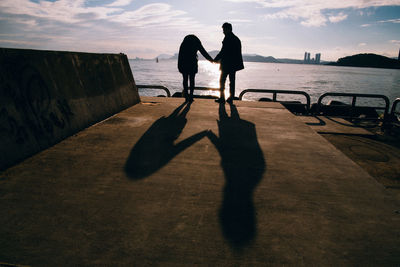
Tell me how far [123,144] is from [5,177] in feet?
4.68

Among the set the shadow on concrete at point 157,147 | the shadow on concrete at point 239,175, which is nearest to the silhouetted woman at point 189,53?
the shadow on concrete at point 157,147

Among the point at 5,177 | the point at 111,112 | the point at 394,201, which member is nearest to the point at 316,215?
the point at 394,201

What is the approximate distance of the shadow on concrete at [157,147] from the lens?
9.06ft

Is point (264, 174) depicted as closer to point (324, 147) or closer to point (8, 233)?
point (324, 147)

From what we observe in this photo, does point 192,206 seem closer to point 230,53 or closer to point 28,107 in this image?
point 28,107

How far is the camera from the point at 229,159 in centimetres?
310

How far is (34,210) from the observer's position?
6.40ft

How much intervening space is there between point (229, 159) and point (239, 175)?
464mm

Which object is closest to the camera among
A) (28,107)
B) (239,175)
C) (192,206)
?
(192,206)

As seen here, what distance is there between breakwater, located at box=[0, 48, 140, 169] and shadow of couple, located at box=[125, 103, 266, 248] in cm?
125

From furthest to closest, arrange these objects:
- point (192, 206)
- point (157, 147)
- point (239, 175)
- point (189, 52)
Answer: point (189, 52), point (157, 147), point (239, 175), point (192, 206)

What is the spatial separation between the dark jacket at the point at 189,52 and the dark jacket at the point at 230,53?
70 cm

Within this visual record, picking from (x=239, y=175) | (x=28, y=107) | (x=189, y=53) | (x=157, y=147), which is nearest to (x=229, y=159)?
(x=239, y=175)

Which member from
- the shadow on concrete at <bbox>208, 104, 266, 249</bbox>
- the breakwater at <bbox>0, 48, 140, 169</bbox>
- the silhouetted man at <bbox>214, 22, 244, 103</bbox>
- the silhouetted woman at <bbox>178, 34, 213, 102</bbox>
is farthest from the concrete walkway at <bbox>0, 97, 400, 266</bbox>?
the silhouetted man at <bbox>214, 22, 244, 103</bbox>
